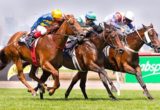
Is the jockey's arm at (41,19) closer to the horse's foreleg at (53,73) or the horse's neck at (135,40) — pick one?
the horse's foreleg at (53,73)

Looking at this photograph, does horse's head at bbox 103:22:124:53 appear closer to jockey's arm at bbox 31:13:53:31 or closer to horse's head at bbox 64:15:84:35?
horse's head at bbox 64:15:84:35

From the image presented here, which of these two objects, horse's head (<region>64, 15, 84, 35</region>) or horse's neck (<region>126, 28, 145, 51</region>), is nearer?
horse's head (<region>64, 15, 84, 35</region>)

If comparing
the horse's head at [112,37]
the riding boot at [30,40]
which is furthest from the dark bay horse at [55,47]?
the horse's head at [112,37]

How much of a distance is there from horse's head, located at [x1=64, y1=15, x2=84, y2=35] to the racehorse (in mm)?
989

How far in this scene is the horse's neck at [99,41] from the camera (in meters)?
14.7

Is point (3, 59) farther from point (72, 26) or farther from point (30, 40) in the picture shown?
point (72, 26)

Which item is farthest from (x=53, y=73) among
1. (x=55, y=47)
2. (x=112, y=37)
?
(x=112, y=37)

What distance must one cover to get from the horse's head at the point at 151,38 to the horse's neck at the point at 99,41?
1379 millimetres

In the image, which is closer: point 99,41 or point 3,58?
point 99,41

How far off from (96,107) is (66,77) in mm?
19413

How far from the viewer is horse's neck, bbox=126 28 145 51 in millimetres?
15648

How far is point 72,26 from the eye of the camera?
540 inches

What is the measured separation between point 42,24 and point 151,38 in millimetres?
2950

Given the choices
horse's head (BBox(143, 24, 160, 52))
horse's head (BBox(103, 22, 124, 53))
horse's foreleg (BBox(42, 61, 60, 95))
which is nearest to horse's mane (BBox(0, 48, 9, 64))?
horse's foreleg (BBox(42, 61, 60, 95))
